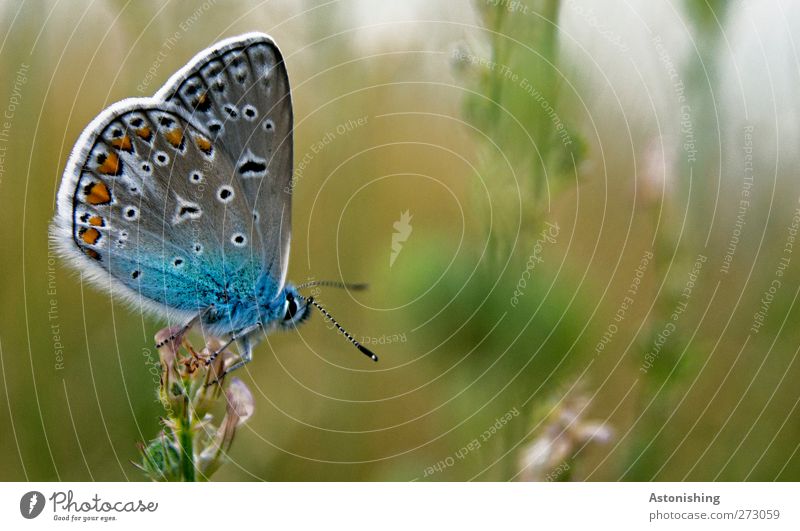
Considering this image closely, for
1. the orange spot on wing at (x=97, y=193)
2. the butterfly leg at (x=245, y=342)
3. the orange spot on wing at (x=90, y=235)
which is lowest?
the butterfly leg at (x=245, y=342)

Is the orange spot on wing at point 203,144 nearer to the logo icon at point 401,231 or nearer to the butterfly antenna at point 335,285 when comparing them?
the butterfly antenna at point 335,285

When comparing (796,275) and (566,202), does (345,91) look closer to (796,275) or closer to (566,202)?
(566,202)

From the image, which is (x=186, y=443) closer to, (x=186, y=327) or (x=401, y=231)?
(x=186, y=327)

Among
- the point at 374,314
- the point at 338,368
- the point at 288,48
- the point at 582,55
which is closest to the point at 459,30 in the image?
the point at 582,55

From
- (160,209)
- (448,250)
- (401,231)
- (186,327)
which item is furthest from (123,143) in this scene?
(448,250)
